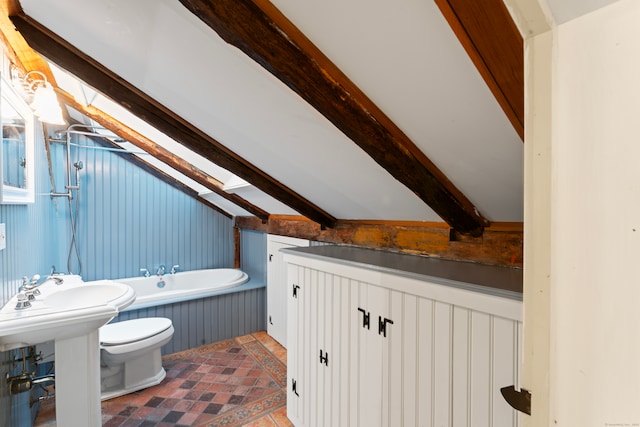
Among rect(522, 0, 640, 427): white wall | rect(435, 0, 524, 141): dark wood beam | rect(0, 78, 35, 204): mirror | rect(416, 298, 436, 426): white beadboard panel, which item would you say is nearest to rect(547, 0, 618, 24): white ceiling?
rect(522, 0, 640, 427): white wall

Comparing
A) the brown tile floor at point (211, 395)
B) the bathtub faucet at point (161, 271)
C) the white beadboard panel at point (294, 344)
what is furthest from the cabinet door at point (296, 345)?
the bathtub faucet at point (161, 271)

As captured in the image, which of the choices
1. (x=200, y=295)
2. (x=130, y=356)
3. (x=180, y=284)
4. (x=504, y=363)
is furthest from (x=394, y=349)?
(x=180, y=284)

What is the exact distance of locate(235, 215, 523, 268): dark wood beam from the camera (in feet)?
4.25

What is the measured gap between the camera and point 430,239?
1.61 m

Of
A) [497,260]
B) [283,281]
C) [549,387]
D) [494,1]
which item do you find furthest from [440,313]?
[283,281]

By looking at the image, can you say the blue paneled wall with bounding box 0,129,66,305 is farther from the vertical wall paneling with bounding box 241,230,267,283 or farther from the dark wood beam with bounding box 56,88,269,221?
the vertical wall paneling with bounding box 241,230,267,283

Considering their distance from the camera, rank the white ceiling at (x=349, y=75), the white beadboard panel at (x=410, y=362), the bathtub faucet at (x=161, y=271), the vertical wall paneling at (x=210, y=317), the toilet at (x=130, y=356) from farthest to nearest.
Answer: the bathtub faucet at (x=161, y=271) → the vertical wall paneling at (x=210, y=317) → the toilet at (x=130, y=356) → the white beadboard panel at (x=410, y=362) → the white ceiling at (x=349, y=75)

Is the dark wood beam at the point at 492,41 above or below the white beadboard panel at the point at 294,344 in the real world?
above

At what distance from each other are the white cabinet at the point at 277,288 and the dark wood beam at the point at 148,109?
706 mm

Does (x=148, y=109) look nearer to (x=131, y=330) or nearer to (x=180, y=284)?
(x=131, y=330)

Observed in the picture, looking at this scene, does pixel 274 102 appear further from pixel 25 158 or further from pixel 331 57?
pixel 25 158

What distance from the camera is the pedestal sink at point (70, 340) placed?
4.22 feet

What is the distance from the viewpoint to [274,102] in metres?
Result: 1.26

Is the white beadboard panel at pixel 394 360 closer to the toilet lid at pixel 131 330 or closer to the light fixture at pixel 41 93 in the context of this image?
the toilet lid at pixel 131 330
